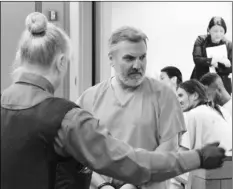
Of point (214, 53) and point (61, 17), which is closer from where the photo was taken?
point (214, 53)

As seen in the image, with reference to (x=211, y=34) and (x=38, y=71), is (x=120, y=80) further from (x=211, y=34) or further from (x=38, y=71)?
(x=211, y=34)

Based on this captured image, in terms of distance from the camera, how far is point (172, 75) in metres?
3.55

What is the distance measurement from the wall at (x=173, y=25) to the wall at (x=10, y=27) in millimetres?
1145

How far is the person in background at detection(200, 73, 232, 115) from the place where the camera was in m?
3.11

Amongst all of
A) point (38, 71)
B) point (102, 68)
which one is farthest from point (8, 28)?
point (38, 71)

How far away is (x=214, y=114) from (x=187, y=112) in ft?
0.72

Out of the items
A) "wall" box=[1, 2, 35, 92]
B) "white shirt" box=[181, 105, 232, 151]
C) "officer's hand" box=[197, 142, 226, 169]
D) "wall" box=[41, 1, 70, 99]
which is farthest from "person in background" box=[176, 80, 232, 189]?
"wall" box=[1, 2, 35, 92]

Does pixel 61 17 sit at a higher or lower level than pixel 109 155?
higher

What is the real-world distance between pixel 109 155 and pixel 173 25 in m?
2.44

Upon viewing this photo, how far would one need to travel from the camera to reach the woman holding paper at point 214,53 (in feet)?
10.2

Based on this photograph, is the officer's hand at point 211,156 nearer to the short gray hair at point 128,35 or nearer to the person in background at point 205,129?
the short gray hair at point 128,35

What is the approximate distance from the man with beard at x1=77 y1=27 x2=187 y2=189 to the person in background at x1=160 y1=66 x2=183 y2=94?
1565 mm

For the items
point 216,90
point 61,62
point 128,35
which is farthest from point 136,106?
point 216,90

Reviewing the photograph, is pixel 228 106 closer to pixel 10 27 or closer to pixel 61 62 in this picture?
pixel 61 62
